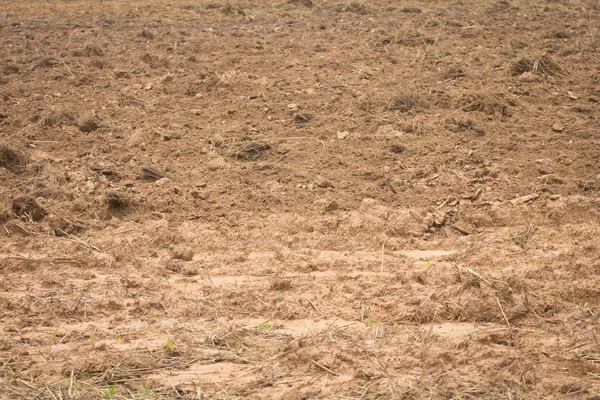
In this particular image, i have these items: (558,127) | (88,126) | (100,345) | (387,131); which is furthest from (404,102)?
(100,345)

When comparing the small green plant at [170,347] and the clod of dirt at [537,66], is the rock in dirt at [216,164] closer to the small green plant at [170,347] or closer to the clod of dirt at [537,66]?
the small green plant at [170,347]

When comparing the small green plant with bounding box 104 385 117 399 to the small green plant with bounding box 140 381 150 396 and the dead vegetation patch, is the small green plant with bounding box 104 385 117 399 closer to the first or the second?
the small green plant with bounding box 140 381 150 396

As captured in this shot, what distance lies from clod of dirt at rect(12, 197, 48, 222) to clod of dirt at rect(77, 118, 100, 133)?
1.35 metres

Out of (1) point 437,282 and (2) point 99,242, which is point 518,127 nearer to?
(1) point 437,282

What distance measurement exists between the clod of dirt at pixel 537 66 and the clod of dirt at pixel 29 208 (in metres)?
4.57

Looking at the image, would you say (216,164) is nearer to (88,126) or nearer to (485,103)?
(88,126)

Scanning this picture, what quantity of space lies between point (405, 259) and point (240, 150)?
194 centimetres

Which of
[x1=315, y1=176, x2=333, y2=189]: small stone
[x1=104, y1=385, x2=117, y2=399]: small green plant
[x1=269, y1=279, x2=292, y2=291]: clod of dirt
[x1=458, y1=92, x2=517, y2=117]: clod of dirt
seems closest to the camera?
[x1=104, y1=385, x2=117, y2=399]: small green plant

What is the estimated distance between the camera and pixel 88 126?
625 cm

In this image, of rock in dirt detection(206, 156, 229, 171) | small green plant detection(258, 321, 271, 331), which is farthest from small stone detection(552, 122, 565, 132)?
small green plant detection(258, 321, 271, 331)

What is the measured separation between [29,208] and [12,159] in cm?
88

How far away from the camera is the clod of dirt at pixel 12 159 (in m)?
5.66

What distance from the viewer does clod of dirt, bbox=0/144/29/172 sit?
18.6ft

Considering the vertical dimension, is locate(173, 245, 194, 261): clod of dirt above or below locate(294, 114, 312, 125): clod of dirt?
below
